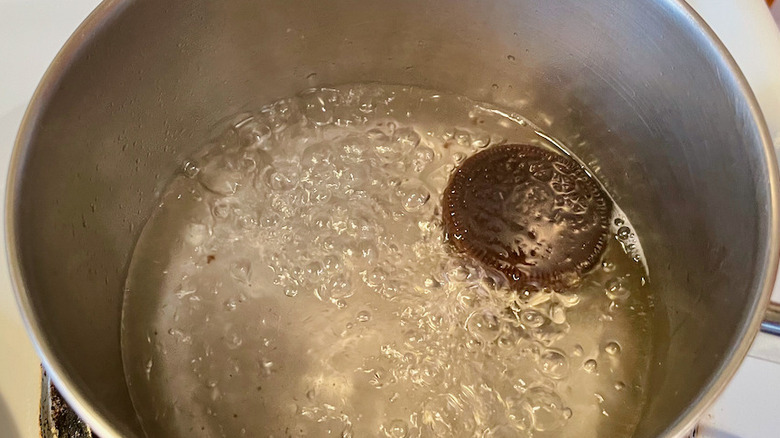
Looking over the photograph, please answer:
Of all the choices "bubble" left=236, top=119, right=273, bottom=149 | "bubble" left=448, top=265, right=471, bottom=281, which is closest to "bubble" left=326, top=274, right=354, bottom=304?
"bubble" left=448, top=265, right=471, bottom=281

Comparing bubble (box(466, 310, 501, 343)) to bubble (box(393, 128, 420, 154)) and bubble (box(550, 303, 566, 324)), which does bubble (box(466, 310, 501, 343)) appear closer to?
bubble (box(550, 303, 566, 324))

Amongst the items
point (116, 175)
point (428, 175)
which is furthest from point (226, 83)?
point (428, 175)

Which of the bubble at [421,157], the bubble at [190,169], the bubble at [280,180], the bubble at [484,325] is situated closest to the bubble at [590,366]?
the bubble at [484,325]

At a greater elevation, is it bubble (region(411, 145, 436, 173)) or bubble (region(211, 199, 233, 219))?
bubble (region(411, 145, 436, 173))

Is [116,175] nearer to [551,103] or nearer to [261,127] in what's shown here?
[261,127]

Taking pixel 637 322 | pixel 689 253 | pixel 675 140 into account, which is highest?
pixel 675 140

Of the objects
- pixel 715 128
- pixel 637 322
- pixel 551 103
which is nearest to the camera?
pixel 715 128

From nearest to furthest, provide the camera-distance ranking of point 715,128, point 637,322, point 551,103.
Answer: point 715,128
point 637,322
point 551,103
